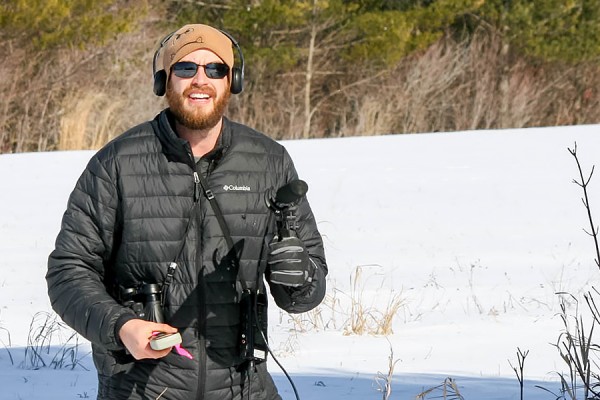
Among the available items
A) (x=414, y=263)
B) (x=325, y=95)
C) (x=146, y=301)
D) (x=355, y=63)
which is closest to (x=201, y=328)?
(x=146, y=301)

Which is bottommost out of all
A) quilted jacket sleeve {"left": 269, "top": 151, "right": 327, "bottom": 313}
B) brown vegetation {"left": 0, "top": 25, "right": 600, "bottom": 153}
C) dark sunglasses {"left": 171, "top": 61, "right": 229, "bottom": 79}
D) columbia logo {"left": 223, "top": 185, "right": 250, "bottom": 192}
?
quilted jacket sleeve {"left": 269, "top": 151, "right": 327, "bottom": 313}

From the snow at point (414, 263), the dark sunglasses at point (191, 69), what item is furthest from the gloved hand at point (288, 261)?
the snow at point (414, 263)

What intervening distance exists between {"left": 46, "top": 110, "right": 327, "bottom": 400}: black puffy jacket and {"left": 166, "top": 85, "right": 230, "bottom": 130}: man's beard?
0.04m

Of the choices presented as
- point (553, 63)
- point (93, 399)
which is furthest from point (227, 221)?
point (553, 63)

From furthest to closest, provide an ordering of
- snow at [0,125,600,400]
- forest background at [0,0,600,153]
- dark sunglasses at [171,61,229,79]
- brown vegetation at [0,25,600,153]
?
forest background at [0,0,600,153]
brown vegetation at [0,25,600,153]
snow at [0,125,600,400]
dark sunglasses at [171,61,229,79]

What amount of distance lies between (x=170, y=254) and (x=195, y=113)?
0.34m

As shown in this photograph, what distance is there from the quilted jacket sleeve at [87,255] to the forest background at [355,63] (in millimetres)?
16380

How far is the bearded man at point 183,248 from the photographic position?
2826 millimetres

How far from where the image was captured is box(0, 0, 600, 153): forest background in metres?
19.5

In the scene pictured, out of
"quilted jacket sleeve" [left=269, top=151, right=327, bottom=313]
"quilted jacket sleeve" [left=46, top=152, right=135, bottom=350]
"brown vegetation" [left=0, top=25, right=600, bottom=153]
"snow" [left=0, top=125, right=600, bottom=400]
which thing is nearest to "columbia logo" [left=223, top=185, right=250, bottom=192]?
"quilted jacket sleeve" [left=269, top=151, right=327, bottom=313]

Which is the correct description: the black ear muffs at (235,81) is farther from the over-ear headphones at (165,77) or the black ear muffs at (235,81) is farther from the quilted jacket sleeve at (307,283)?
the quilted jacket sleeve at (307,283)

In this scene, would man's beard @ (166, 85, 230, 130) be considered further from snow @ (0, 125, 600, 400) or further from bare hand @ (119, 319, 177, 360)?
snow @ (0, 125, 600, 400)

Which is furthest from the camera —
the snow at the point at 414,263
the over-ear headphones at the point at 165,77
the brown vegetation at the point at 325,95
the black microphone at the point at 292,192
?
the brown vegetation at the point at 325,95

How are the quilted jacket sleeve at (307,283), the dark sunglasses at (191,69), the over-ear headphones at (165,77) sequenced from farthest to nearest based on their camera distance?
the over-ear headphones at (165,77), the dark sunglasses at (191,69), the quilted jacket sleeve at (307,283)
